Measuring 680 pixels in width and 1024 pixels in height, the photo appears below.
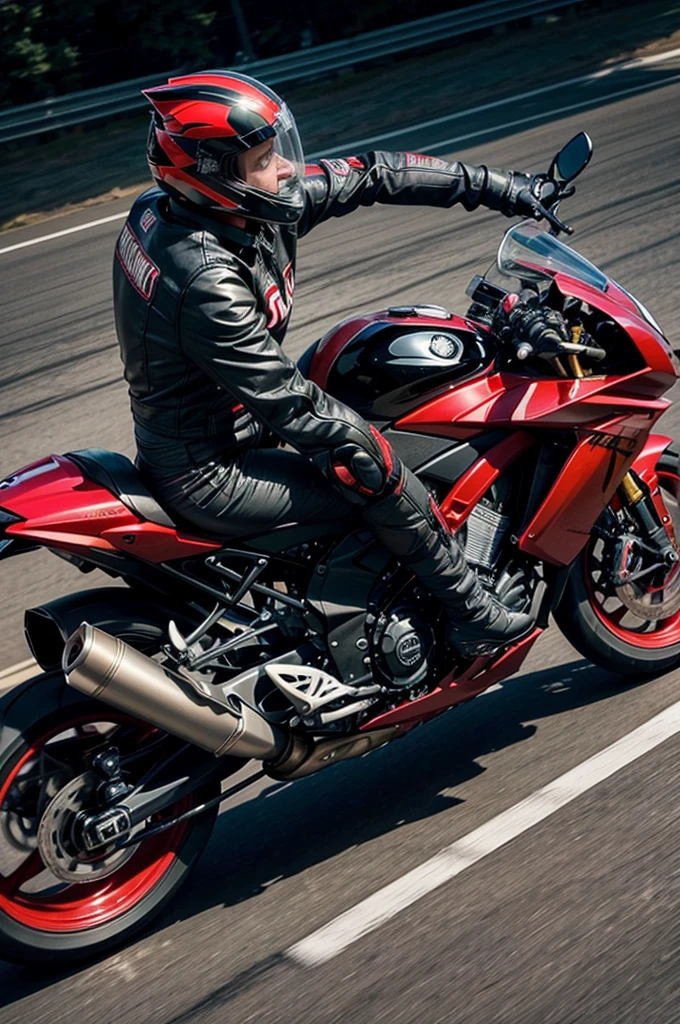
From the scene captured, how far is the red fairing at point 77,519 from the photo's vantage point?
3.42 meters

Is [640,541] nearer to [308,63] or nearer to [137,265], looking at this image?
[137,265]

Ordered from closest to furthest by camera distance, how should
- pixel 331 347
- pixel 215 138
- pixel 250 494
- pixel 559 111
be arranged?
1. pixel 215 138
2. pixel 250 494
3. pixel 331 347
4. pixel 559 111

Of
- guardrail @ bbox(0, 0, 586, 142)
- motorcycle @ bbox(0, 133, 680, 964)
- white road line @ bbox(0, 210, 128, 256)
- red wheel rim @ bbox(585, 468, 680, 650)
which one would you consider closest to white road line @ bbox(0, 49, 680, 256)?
white road line @ bbox(0, 210, 128, 256)

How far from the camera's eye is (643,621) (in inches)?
181

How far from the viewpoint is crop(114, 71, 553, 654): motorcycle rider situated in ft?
11.0

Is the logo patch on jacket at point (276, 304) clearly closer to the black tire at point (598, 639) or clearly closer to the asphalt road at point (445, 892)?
the black tire at point (598, 639)

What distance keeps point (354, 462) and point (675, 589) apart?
1579 mm

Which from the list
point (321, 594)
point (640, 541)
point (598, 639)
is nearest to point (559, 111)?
point (640, 541)

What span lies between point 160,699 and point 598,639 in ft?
5.31

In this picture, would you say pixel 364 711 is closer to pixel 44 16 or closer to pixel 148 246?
pixel 148 246

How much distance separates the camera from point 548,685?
471cm

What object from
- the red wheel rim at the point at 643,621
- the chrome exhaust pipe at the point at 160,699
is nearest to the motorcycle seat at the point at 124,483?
the chrome exhaust pipe at the point at 160,699

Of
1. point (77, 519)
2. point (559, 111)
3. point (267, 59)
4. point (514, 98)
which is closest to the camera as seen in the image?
point (77, 519)

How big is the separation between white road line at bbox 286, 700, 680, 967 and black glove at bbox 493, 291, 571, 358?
4.13 feet
